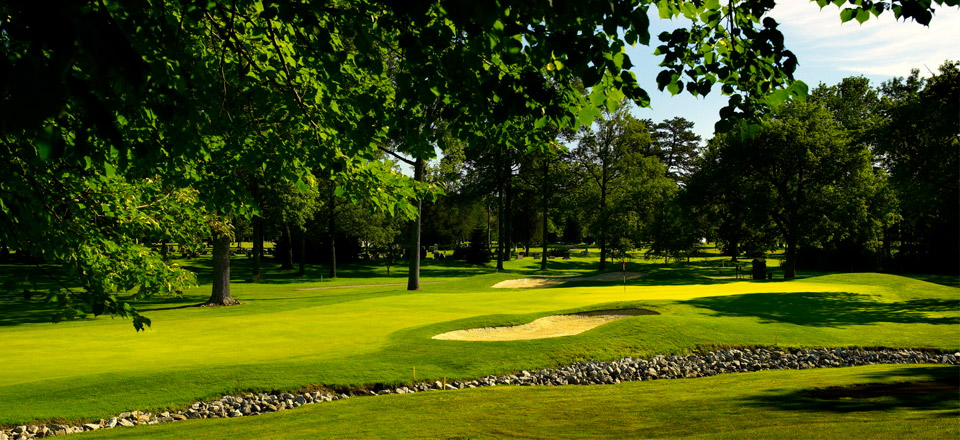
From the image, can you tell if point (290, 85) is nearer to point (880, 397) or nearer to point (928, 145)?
point (880, 397)

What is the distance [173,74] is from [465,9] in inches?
179

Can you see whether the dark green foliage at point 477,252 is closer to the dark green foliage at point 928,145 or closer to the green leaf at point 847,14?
the dark green foliage at point 928,145

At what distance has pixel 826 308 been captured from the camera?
2317 cm

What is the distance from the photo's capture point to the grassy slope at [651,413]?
7270mm

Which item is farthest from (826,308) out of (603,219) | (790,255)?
(603,219)

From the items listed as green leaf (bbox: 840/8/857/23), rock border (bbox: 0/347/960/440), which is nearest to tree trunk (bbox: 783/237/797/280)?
rock border (bbox: 0/347/960/440)

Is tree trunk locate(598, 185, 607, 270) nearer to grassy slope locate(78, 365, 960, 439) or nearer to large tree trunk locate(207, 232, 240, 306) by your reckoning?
large tree trunk locate(207, 232, 240, 306)

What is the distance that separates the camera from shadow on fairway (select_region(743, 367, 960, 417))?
831 centimetres

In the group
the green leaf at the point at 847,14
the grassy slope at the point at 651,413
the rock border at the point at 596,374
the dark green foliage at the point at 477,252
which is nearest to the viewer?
the green leaf at the point at 847,14

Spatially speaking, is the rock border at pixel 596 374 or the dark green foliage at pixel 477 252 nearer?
the rock border at pixel 596 374

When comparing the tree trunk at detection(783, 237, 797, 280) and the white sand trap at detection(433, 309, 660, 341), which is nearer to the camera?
the white sand trap at detection(433, 309, 660, 341)

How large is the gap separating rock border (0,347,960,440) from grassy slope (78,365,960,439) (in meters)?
0.99

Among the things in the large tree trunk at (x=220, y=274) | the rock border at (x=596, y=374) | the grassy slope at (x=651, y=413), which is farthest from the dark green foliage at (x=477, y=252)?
the grassy slope at (x=651, y=413)

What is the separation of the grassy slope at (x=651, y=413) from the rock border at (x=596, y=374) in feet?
3.24
